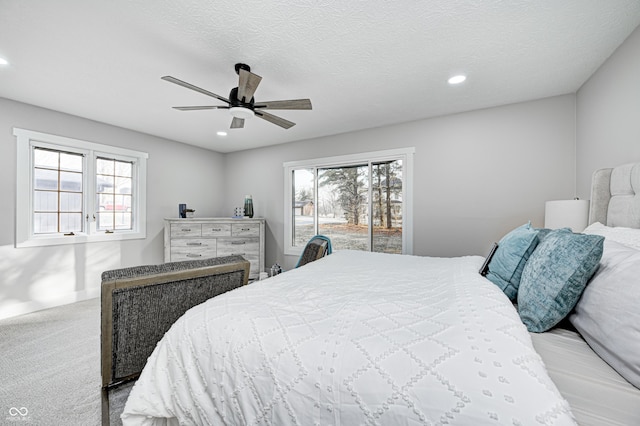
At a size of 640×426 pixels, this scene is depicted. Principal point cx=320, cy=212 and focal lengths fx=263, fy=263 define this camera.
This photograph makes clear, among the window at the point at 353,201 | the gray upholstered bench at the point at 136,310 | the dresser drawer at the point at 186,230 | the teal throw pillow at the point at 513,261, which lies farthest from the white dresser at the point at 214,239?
the teal throw pillow at the point at 513,261

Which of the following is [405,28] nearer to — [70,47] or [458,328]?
[458,328]

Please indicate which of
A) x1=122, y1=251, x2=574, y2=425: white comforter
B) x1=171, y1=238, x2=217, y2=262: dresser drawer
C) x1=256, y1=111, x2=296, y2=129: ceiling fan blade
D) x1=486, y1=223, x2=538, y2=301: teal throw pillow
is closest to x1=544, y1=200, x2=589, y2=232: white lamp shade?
x1=486, y1=223, x2=538, y2=301: teal throw pillow

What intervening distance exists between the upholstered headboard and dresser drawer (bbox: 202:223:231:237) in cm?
452

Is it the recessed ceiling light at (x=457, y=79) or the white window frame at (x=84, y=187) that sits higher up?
the recessed ceiling light at (x=457, y=79)

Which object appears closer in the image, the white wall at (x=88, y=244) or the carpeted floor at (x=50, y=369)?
the carpeted floor at (x=50, y=369)

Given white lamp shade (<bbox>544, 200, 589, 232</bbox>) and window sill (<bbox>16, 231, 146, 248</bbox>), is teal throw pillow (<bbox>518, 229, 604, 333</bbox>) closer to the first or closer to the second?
white lamp shade (<bbox>544, 200, 589, 232</bbox>)

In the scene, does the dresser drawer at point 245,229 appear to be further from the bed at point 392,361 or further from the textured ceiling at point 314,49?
the bed at point 392,361

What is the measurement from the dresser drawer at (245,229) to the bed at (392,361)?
139 inches

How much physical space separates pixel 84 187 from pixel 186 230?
1.48 metres

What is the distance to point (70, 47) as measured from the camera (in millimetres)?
2088

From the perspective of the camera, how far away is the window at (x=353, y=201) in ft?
12.9

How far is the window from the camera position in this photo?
12.9 ft

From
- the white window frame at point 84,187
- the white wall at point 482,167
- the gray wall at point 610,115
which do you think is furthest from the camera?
the white window frame at point 84,187

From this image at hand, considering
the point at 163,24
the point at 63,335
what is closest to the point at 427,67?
the point at 163,24
